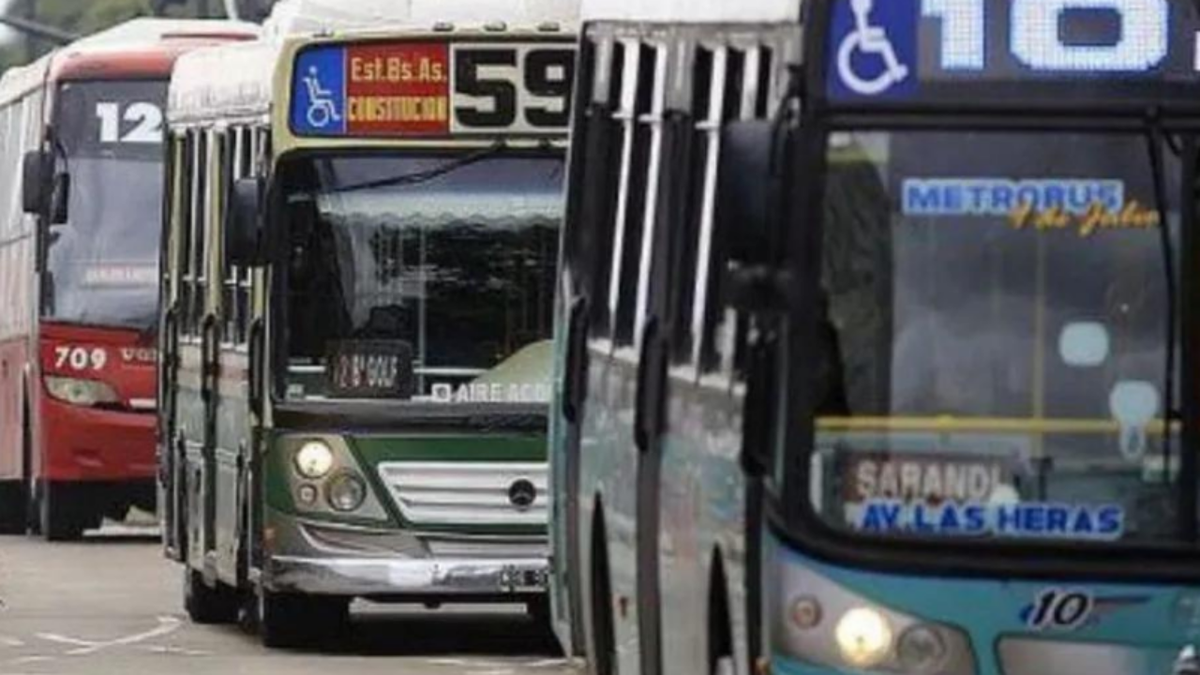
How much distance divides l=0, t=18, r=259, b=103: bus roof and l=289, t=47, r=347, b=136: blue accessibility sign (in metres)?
12.9

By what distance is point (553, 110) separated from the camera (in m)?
21.6

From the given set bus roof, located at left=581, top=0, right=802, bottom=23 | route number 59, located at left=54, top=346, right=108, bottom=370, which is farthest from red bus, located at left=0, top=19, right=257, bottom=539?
bus roof, located at left=581, top=0, right=802, bottom=23

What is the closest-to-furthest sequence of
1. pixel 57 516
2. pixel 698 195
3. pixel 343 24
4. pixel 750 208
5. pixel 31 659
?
pixel 750 208 → pixel 698 195 → pixel 31 659 → pixel 343 24 → pixel 57 516

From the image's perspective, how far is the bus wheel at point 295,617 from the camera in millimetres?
22766

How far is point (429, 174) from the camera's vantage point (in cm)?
2161

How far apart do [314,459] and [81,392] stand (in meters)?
13.9

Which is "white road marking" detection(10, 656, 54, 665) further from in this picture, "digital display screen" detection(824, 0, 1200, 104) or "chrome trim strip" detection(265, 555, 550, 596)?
"digital display screen" detection(824, 0, 1200, 104)

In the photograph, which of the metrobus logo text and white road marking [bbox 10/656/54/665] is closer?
the metrobus logo text

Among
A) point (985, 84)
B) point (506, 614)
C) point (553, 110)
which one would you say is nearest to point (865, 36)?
point (985, 84)

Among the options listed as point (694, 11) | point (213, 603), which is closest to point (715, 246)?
point (694, 11)

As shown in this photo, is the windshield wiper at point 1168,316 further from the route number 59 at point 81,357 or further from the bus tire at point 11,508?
the bus tire at point 11,508

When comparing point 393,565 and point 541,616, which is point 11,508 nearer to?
point 541,616

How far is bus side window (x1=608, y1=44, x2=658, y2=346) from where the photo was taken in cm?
1530

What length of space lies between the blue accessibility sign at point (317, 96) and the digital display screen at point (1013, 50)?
9526 millimetres
